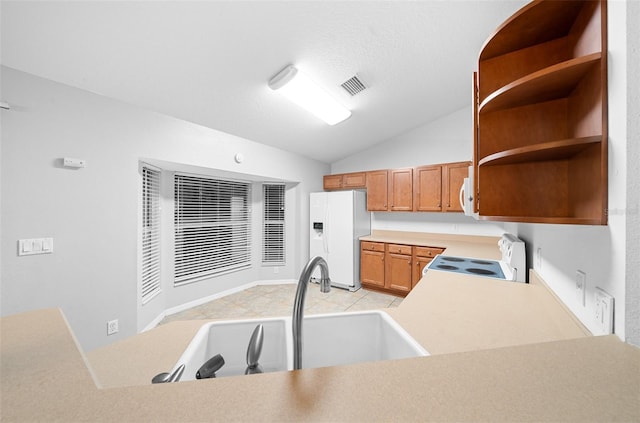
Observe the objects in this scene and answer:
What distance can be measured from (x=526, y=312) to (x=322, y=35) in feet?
7.41

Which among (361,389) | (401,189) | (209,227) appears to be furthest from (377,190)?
(361,389)

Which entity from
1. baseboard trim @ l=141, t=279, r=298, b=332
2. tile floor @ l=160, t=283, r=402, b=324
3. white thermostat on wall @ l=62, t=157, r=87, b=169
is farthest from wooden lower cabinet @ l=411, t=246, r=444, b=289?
white thermostat on wall @ l=62, t=157, r=87, b=169

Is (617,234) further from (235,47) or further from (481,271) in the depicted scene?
(235,47)

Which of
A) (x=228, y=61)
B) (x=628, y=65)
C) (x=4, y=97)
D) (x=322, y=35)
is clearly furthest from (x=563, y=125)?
(x=4, y=97)

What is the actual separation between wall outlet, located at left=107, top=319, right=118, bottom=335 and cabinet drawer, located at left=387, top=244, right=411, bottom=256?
350 cm

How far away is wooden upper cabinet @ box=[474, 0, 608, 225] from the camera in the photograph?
2.56 feet

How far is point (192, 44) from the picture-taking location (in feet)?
5.65

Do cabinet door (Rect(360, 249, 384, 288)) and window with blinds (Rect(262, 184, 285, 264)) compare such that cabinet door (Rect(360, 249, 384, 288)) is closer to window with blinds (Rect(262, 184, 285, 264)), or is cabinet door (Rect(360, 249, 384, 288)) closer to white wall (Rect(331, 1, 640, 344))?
window with blinds (Rect(262, 184, 285, 264))

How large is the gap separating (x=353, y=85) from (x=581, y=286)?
2425mm

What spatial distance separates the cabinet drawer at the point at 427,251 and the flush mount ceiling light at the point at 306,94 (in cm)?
225

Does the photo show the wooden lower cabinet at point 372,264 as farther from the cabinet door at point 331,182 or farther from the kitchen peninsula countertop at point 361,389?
the kitchen peninsula countertop at point 361,389

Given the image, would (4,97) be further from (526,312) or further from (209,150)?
(526,312)

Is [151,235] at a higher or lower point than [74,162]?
lower

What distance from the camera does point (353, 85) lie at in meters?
2.55
